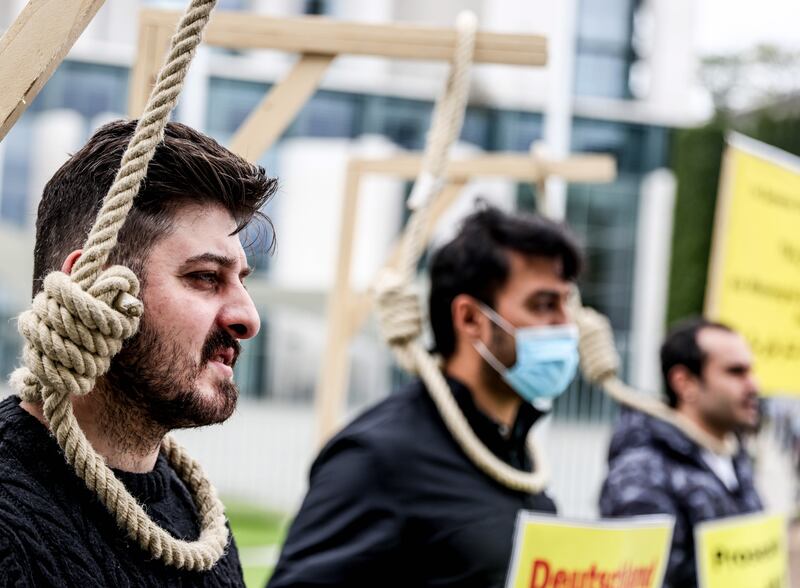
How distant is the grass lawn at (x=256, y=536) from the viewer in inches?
306

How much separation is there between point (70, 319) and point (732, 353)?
3200 millimetres

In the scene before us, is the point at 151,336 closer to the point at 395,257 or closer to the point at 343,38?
the point at 343,38

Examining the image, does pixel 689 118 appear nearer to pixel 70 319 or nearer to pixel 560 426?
pixel 560 426

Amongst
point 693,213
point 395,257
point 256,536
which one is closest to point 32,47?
point 395,257

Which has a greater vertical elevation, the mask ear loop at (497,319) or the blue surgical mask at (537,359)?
the mask ear loop at (497,319)

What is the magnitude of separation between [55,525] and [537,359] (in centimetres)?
177

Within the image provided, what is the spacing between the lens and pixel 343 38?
2.66m

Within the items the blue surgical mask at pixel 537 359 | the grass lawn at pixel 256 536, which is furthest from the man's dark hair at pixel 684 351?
the grass lawn at pixel 256 536

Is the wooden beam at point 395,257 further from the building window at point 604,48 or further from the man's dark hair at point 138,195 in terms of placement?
the building window at point 604,48

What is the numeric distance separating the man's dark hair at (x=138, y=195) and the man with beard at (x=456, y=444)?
1094 millimetres

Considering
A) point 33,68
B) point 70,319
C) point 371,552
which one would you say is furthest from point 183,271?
point 371,552

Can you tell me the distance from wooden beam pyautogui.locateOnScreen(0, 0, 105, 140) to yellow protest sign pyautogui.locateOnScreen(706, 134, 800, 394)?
309cm

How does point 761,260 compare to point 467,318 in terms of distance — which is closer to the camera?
point 467,318

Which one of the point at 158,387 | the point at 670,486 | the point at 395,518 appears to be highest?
the point at 158,387
